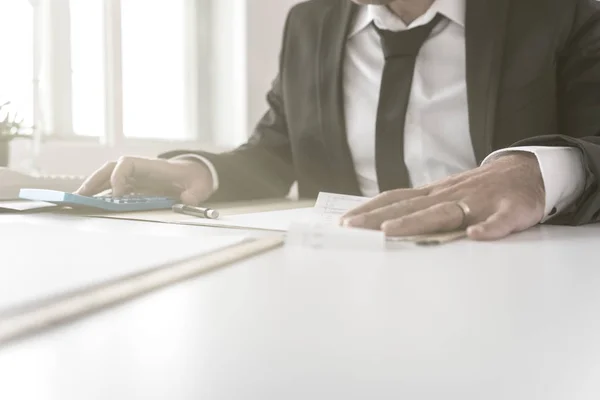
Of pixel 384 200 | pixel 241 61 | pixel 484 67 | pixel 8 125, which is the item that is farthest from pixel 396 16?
pixel 241 61

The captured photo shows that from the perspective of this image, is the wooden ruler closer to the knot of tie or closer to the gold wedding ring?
the gold wedding ring

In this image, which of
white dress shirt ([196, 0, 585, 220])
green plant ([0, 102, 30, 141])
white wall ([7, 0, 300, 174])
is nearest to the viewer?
white dress shirt ([196, 0, 585, 220])

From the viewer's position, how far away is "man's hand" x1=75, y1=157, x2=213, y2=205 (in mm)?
854

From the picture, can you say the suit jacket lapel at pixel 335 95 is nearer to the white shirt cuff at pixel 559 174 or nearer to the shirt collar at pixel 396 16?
the shirt collar at pixel 396 16

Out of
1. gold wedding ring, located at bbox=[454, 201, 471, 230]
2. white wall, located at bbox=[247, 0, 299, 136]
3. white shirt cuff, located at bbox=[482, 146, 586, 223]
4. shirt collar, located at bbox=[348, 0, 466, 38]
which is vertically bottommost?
gold wedding ring, located at bbox=[454, 201, 471, 230]

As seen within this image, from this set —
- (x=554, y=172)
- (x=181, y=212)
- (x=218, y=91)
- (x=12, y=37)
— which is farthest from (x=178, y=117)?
(x=554, y=172)

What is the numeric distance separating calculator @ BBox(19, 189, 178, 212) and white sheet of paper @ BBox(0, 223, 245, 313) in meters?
0.09

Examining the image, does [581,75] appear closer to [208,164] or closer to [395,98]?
[395,98]

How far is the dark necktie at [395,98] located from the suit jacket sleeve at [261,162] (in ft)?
0.76

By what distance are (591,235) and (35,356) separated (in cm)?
51

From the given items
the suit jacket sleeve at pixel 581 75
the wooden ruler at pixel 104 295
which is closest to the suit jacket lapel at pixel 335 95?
the suit jacket sleeve at pixel 581 75

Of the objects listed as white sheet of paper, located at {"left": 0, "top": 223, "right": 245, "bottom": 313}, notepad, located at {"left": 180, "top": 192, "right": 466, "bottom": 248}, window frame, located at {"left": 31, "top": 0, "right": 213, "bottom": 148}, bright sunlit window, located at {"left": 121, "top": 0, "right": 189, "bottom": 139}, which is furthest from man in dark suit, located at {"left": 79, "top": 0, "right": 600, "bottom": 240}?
bright sunlit window, located at {"left": 121, "top": 0, "right": 189, "bottom": 139}

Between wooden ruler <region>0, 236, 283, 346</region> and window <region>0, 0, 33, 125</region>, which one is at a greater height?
window <region>0, 0, 33, 125</region>

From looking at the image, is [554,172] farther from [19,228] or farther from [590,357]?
[19,228]
